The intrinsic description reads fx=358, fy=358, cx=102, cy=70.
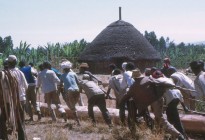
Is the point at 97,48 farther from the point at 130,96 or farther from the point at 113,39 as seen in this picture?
the point at 130,96

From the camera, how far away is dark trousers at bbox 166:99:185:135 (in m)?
7.05

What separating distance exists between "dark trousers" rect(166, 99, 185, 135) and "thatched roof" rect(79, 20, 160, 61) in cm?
1804

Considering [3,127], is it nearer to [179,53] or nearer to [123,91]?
[123,91]

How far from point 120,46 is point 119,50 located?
1.55 ft

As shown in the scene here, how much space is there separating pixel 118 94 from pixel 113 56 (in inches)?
638

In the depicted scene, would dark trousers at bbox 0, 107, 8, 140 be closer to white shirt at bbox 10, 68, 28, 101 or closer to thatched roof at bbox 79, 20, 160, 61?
white shirt at bbox 10, 68, 28, 101

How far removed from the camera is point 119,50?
25.7 meters

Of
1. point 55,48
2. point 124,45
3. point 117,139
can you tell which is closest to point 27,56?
point 55,48

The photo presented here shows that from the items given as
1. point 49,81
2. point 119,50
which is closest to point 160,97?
point 49,81

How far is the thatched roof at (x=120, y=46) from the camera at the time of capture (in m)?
25.6

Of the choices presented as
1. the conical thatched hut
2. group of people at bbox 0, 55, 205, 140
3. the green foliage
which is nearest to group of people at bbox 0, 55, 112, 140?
group of people at bbox 0, 55, 205, 140

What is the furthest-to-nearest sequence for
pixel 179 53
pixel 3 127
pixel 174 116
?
pixel 179 53 < pixel 174 116 < pixel 3 127

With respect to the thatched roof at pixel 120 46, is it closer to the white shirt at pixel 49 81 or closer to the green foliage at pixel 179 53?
the white shirt at pixel 49 81

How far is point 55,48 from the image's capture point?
33688 mm
